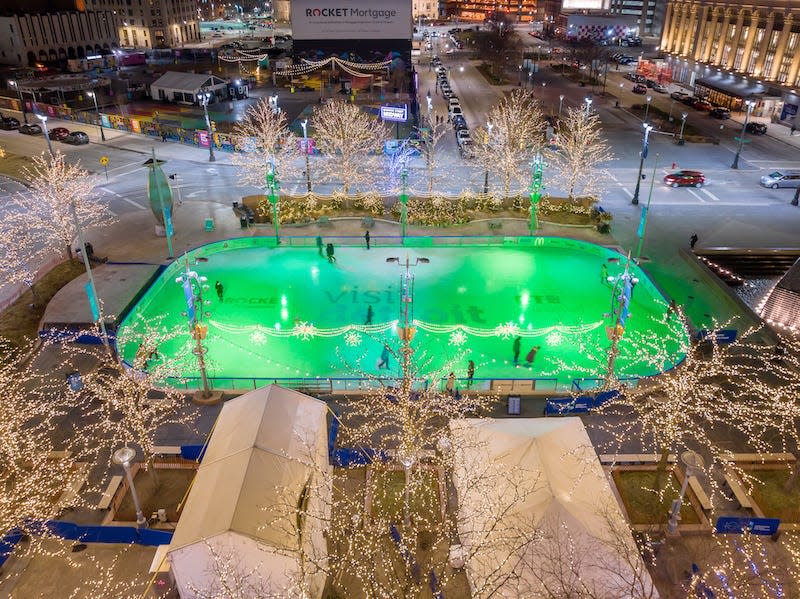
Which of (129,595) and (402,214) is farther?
(402,214)

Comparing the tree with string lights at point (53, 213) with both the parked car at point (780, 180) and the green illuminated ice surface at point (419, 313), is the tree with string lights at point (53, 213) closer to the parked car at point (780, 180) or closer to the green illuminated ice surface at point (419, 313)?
the green illuminated ice surface at point (419, 313)

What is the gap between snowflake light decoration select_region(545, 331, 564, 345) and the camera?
81.7 ft

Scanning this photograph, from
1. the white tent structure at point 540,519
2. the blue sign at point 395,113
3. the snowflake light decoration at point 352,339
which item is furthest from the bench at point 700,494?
the blue sign at point 395,113

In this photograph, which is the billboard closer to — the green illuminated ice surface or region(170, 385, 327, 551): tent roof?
the green illuminated ice surface

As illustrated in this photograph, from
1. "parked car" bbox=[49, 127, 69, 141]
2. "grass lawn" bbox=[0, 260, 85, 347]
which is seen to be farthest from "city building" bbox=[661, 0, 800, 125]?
"parked car" bbox=[49, 127, 69, 141]

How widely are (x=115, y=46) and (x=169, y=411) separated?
11218 cm

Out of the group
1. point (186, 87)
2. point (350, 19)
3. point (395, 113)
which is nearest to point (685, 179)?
point (395, 113)

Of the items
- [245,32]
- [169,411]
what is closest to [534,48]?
[245,32]

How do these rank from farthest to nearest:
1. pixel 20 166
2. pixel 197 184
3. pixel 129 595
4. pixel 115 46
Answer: pixel 115 46 → pixel 20 166 → pixel 197 184 → pixel 129 595

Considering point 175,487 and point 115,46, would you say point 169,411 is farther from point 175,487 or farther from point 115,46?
point 115,46

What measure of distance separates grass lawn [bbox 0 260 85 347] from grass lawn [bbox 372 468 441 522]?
55.0 ft

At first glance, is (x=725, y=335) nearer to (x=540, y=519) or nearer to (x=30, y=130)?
(x=540, y=519)

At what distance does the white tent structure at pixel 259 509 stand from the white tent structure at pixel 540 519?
3.76 metres

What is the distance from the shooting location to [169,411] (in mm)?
20297
